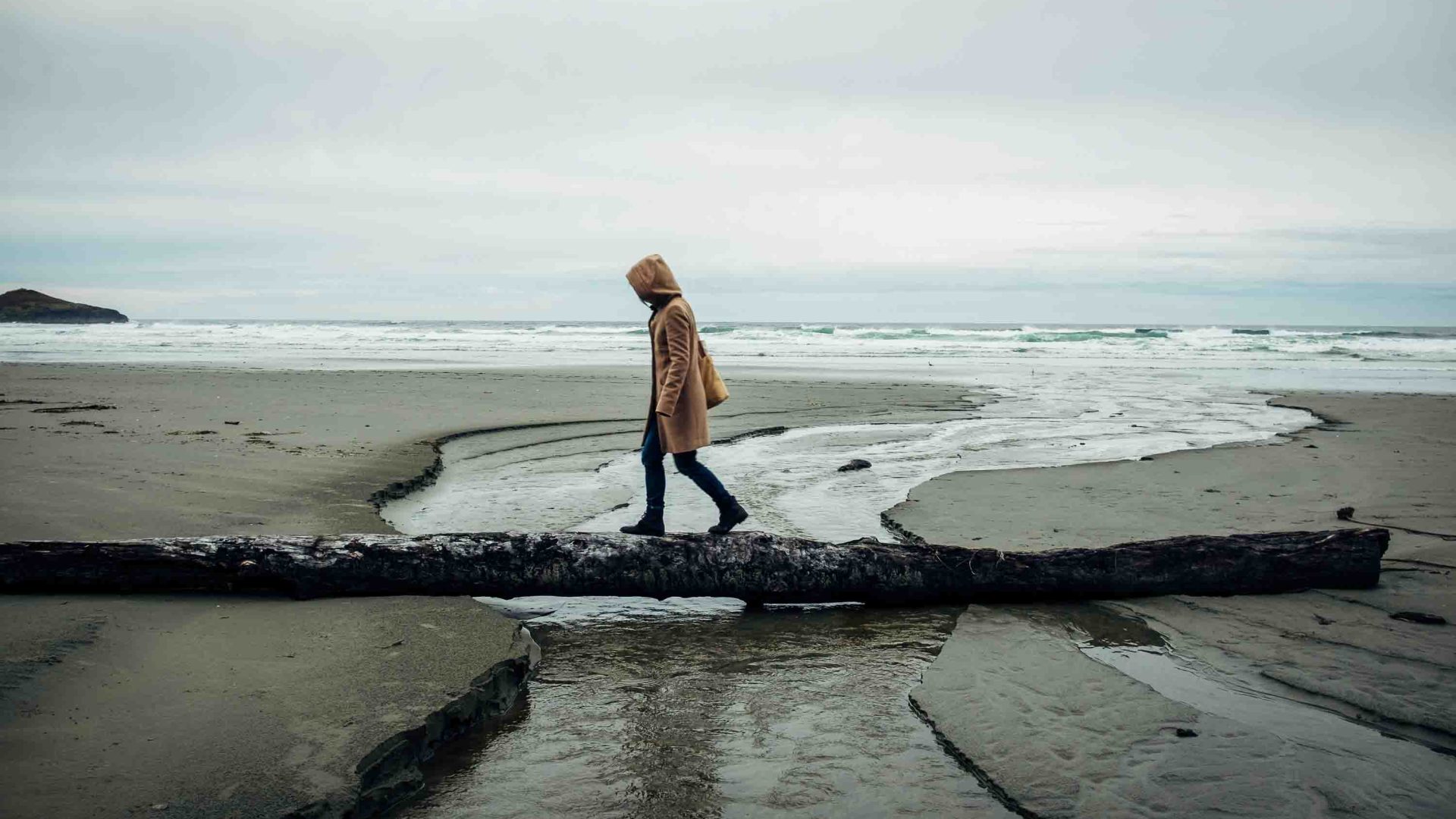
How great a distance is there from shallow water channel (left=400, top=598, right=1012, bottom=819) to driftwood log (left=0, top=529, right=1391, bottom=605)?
21cm

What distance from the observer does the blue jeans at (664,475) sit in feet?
19.7

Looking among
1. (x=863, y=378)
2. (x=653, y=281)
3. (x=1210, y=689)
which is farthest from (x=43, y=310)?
(x=1210, y=689)

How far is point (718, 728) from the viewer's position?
3.75 meters

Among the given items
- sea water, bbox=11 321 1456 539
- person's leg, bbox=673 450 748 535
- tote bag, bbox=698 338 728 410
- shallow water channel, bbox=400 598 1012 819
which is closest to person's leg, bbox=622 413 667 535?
person's leg, bbox=673 450 748 535

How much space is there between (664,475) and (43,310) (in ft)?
286

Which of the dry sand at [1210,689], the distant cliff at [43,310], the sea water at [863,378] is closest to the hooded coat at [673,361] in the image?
the sea water at [863,378]

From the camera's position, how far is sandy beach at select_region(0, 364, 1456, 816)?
320cm

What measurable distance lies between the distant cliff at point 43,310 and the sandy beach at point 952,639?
7632 centimetres

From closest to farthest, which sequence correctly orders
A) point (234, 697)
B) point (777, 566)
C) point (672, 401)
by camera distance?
point (234, 697) → point (777, 566) → point (672, 401)

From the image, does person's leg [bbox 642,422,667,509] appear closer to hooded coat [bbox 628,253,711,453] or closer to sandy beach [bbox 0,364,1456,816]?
hooded coat [bbox 628,253,711,453]

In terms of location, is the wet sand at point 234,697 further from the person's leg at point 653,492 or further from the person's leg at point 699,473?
the person's leg at point 699,473

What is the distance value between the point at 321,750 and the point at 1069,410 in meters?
15.8

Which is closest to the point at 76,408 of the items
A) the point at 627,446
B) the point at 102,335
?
the point at 627,446

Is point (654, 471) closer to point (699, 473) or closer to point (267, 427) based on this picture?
point (699, 473)
